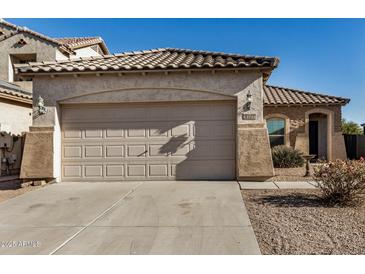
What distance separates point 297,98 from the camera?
1577cm

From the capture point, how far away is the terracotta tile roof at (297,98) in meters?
15.1

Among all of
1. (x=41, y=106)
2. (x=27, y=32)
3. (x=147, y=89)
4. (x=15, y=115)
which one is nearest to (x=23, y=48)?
(x=27, y=32)

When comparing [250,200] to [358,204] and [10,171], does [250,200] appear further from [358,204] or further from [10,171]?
[10,171]

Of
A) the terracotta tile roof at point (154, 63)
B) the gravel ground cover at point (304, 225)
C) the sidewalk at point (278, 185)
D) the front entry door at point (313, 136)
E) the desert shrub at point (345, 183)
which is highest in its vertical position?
the terracotta tile roof at point (154, 63)

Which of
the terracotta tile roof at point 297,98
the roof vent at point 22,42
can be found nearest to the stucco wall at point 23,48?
the roof vent at point 22,42

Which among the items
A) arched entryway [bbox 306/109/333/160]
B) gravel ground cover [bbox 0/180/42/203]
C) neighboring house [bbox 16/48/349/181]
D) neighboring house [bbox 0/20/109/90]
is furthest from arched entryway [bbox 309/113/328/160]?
neighboring house [bbox 0/20/109/90]

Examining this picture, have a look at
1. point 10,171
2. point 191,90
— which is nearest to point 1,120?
point 10,171

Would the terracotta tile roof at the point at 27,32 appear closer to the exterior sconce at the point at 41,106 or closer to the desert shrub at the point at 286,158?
the exterior sconce at the point at 41,106

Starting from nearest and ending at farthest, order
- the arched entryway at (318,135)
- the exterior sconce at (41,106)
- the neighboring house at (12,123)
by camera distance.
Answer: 1. the exterior sconce at (41,106)
2. the neighboring house at (12,123)
3. the arched entryway at (318,135)

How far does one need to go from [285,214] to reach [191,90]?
524 centimetres

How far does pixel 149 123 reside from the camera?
9.70 metres

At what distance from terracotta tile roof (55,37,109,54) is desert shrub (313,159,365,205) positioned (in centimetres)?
1598

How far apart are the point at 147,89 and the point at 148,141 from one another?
178 cm

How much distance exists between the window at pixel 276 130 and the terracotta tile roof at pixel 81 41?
1265 cm
